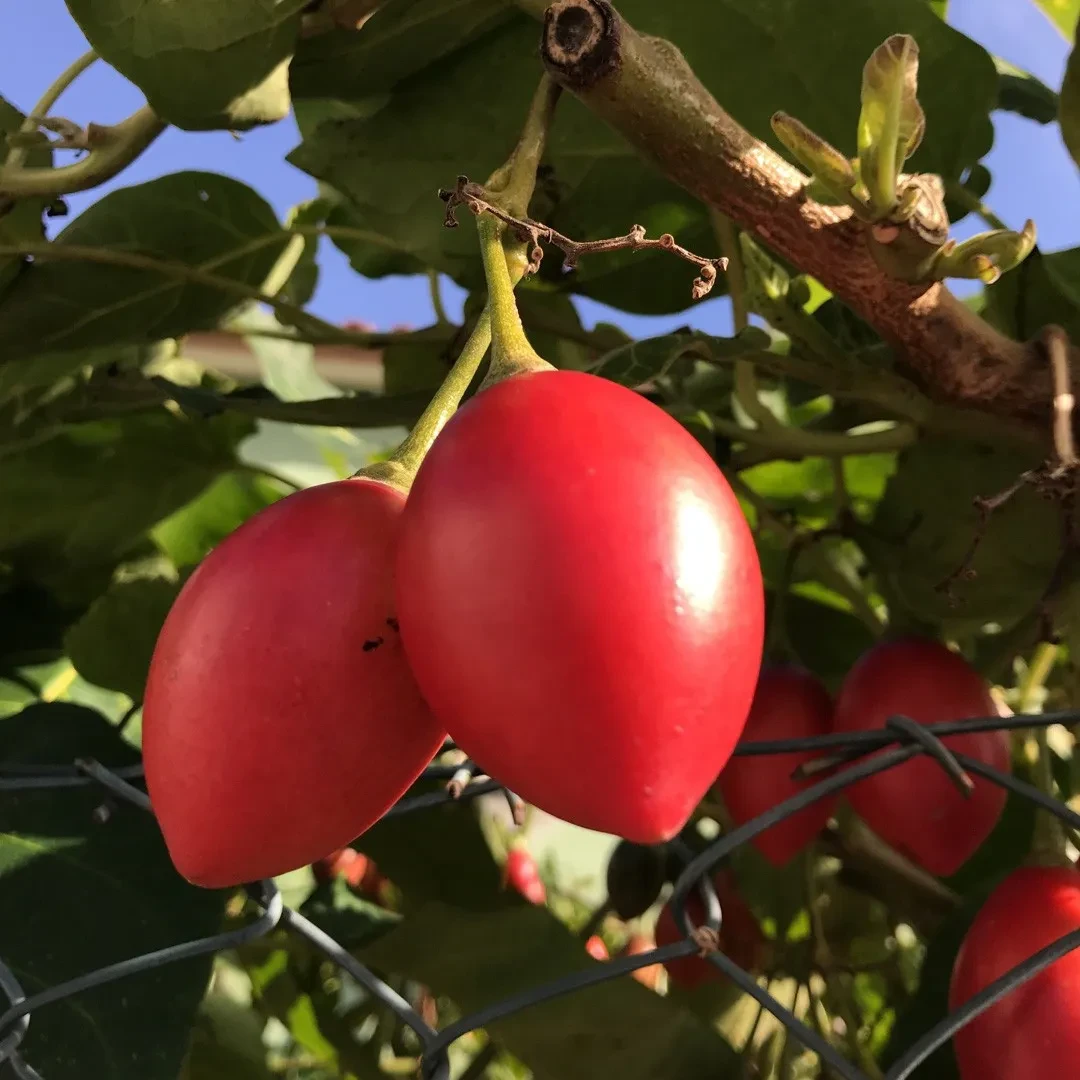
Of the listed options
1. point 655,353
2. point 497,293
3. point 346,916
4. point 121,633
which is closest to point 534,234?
point 497,293

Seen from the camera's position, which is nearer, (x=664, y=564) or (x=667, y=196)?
(x=664, y=564)

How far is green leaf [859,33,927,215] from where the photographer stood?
24 centimetres

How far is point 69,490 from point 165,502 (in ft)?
0.18

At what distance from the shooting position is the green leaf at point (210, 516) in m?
0.67

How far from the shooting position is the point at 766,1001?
1.00ft

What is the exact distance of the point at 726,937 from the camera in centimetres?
61

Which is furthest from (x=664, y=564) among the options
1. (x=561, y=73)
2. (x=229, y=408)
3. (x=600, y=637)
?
(x=229, y=408)

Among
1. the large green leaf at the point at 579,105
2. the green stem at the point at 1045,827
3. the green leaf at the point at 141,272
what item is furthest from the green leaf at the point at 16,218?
the green stem at the point at 1045,827

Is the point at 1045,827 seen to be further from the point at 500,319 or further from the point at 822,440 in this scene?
the point at 500,319

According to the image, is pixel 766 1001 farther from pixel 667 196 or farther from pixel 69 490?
pixel 69 490

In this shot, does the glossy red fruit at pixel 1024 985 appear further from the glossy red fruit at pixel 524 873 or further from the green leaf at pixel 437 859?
the glossy red fruit at pixel 524 873

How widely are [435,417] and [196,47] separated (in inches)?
7.3

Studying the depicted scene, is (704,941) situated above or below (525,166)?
below

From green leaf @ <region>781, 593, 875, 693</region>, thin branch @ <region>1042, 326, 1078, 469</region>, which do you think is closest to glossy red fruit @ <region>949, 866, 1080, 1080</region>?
thin branch @ <region>1042, 326, 1078, 469</region>
